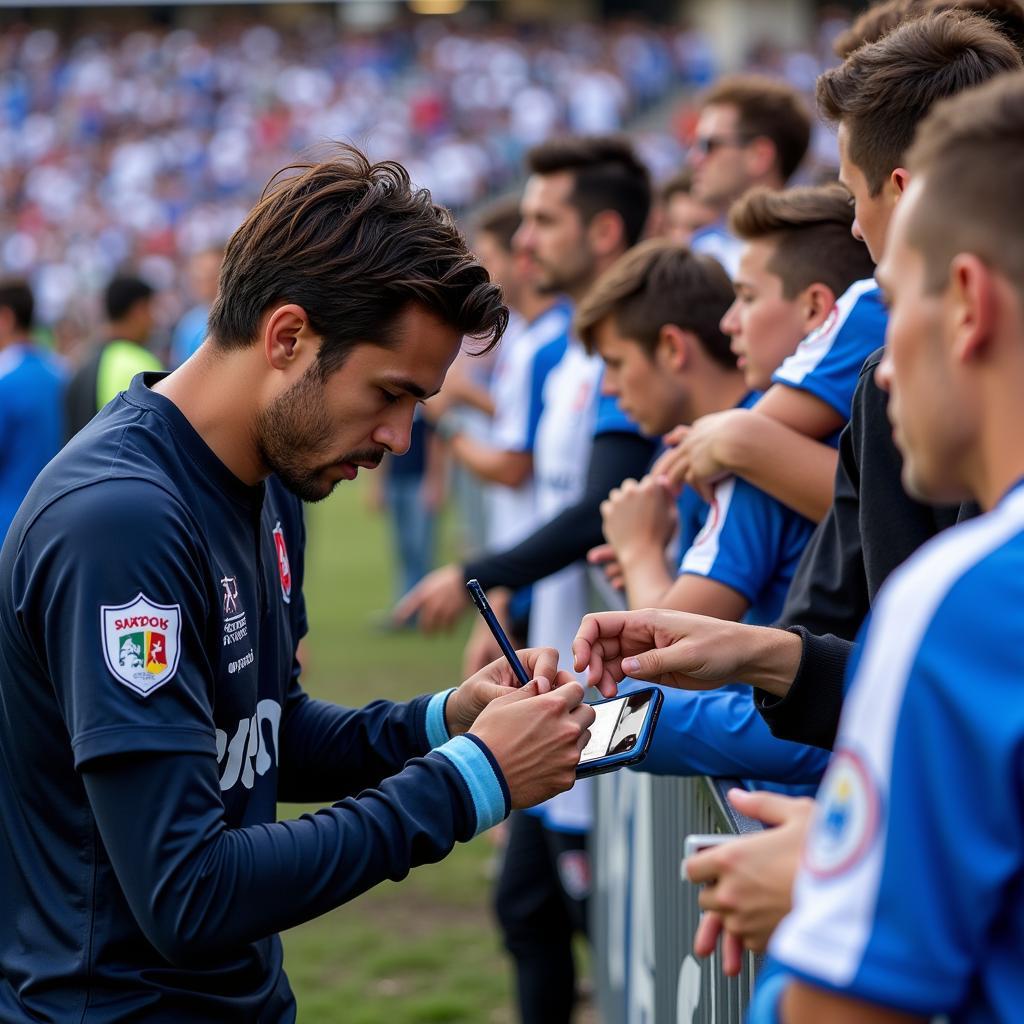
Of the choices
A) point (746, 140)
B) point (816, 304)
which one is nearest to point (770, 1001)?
point (816, 304)

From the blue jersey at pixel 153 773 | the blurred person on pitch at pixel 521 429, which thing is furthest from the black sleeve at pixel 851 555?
the blurred person on pitch at pixel 521 429

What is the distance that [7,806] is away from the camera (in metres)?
2.18

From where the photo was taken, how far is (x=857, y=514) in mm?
2496

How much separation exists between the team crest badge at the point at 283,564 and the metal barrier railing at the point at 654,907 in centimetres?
85

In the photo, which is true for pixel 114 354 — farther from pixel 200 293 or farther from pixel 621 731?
pixel 621 731

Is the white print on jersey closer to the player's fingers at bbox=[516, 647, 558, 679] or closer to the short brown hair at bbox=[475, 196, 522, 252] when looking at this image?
the player's fingers at bbox=[516, 647, 558, 679]

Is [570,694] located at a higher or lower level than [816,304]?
lower

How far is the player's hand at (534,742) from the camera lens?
2182mm

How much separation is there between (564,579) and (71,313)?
14973 mm

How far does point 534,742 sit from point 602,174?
4.03 m

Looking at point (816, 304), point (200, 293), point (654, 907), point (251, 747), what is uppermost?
point (200, 293)

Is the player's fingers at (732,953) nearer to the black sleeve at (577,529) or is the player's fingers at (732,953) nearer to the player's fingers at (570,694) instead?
the player's fingers at (570,694)

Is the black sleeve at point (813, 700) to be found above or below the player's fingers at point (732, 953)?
above

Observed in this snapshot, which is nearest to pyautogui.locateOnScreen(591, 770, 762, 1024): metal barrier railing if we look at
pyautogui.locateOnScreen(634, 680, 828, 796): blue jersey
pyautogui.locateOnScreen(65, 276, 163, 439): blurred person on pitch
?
pyautogui.locateOnScreen(634, 680, 828, 796): blue jersey
